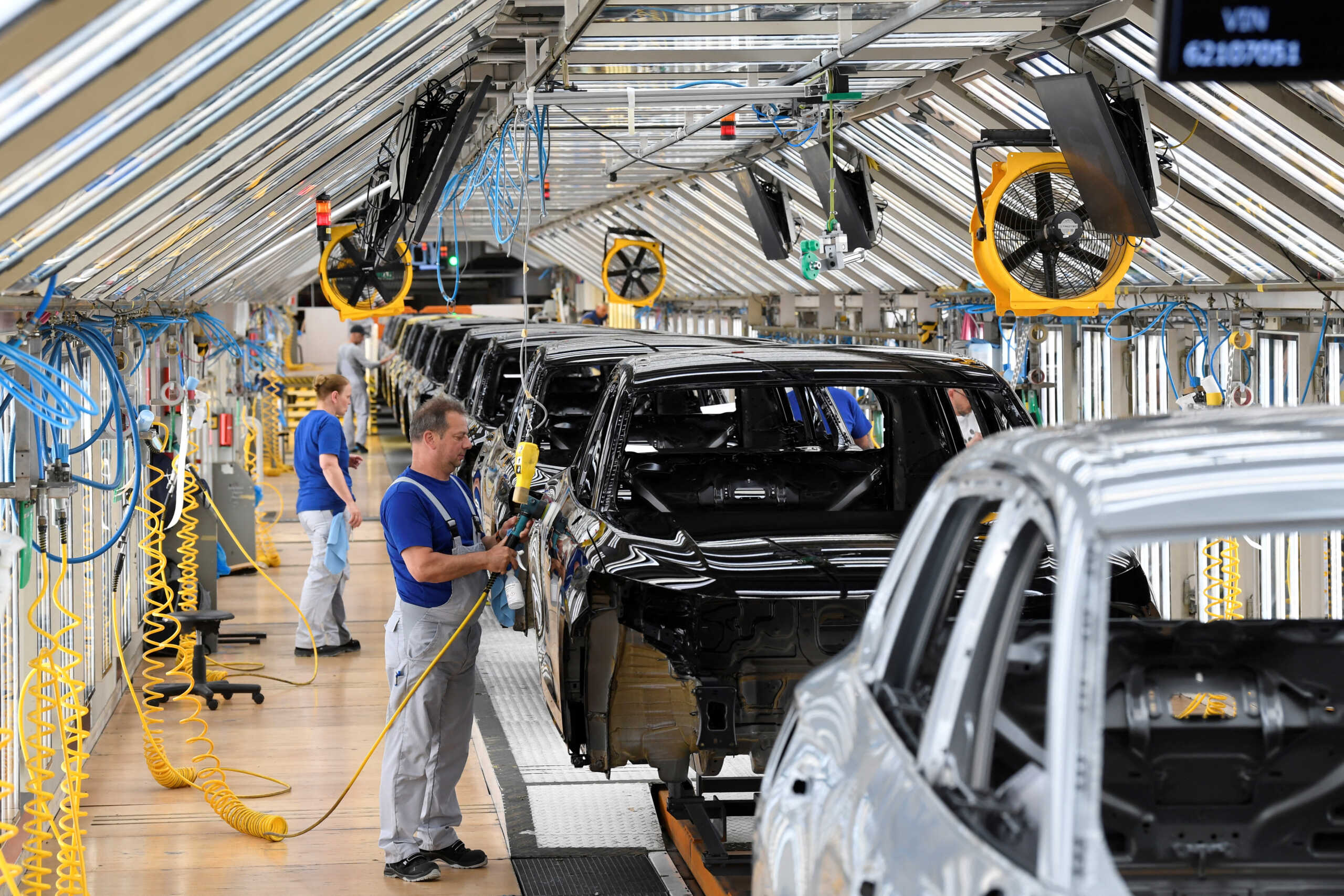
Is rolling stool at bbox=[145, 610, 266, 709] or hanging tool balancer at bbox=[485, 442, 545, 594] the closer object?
hanging tool balancer at bbox=[485, 442, 545, 594]

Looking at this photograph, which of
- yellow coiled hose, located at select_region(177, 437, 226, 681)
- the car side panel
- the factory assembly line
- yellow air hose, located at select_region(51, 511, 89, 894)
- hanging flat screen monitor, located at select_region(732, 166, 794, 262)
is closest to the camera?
the car side panel

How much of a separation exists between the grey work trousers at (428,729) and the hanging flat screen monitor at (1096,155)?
10.6 ft

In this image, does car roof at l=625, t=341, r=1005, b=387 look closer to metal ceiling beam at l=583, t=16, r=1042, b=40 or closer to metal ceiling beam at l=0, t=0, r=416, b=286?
metal ceiling beam at l=0, t=0, r=416, b=286

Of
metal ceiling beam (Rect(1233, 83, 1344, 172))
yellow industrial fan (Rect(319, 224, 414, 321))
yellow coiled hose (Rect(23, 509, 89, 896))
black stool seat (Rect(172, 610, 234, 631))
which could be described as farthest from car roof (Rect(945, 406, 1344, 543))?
yellow industrial fan (Rect(319, 224, 414, 321))

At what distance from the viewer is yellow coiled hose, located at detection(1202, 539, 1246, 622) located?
7637 millimetres

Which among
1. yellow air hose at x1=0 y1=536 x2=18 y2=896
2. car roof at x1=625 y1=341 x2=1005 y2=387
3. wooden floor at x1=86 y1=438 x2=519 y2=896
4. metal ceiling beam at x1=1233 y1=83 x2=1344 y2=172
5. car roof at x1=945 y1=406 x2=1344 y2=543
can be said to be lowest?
wooden floor at x1=86 y1=438 x2=519 y2=896

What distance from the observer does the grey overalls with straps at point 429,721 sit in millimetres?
5188

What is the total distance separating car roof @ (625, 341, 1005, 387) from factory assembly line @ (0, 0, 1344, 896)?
3cm

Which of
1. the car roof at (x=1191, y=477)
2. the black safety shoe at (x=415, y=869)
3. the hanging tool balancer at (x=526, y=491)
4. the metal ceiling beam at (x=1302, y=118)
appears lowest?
the black safety shoe at (x=415, y=869)

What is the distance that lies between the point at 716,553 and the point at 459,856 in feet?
5.05

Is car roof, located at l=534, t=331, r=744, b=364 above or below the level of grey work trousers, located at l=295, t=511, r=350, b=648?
above

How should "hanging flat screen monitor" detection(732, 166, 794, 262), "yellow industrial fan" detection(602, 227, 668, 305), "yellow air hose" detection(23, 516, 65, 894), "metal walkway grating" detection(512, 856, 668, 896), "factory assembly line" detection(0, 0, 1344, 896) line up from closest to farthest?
"factory assembly line" detection(0, 0, 1344, 896) < "yellow air hose" detection(23, 516, 65, 894) < "metal walkway grating" detection(512, 856, 668, 896) < "hanging flat screen monitor" detection(732, 166, 794, 262) < "yellow industrial fan" detection(602, 227, 668, 305)

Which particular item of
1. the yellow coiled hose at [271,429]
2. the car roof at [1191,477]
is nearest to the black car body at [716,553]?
the car roof at [1191,477]

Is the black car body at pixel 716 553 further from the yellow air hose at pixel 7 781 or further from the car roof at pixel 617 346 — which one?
the car roof at pixel 617 346
